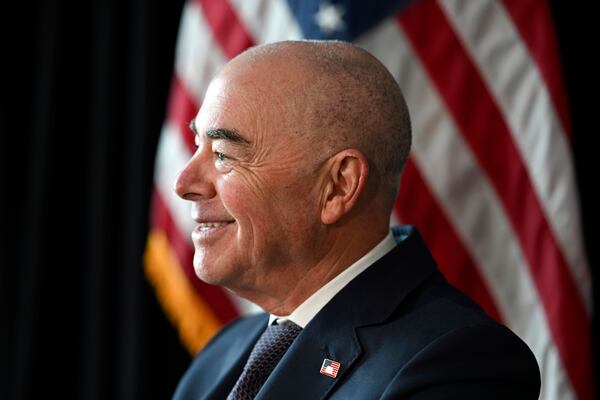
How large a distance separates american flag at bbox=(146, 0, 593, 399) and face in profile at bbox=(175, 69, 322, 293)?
852 mm

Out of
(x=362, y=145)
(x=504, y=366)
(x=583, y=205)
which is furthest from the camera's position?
(x=583, y=205)

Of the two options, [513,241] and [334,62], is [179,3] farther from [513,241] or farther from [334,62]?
[334,62]

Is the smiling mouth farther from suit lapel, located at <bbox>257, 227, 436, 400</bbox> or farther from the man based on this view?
suit lapel, located at <bbox>257, 227, 436, 400</bbox>

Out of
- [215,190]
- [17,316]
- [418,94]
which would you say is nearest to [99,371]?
[17,316]

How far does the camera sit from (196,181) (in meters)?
1.66

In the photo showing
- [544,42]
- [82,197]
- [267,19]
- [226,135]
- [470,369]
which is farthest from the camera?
[82,197]

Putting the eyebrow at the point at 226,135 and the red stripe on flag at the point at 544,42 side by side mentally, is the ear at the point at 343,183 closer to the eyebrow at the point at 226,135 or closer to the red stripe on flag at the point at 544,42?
the eyebrow at the point at 226,135

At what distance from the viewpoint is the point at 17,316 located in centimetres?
341

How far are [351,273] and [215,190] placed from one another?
29 centimetres

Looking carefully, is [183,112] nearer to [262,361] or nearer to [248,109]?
[248,109]

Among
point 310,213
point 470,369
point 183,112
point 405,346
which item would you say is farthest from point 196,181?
point 183,112

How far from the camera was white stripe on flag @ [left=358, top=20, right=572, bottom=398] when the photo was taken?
2.38 metres

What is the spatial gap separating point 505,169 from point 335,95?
0.95 metres

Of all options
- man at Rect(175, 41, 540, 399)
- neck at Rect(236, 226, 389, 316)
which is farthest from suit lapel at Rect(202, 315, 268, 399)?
neck at Rect(236, 226, 389, 316)
